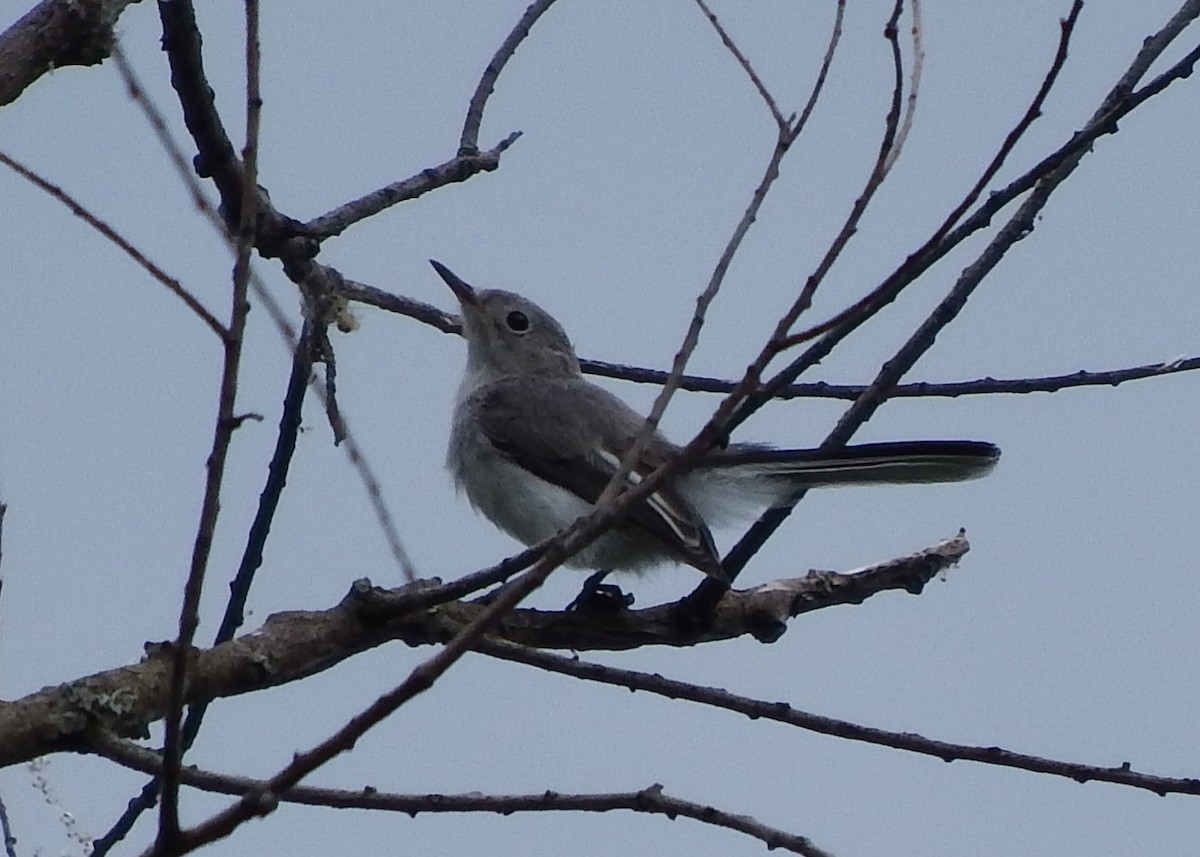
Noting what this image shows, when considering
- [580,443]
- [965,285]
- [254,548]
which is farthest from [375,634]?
[580,443]

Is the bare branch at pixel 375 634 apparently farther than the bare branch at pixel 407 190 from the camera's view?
No

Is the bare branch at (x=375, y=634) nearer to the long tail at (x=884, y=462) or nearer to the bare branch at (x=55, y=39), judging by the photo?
the long tail at (x=884, y=462)

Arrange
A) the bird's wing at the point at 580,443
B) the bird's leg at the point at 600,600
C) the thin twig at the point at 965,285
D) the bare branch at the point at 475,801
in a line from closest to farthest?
the bare branch at the point at 475,801 < the thin twig at the point at 965,285 < the bird's leg at the point at 600,600 < the bird's wing at the point at 580,443

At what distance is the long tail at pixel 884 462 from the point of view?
4105 mm

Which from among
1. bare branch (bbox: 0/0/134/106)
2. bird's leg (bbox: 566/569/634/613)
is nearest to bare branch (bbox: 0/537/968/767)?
bird's leg (bbox: 566/569/634/613)

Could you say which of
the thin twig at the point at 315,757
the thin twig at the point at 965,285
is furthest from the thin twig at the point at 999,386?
the thin twig at the point at 315,757

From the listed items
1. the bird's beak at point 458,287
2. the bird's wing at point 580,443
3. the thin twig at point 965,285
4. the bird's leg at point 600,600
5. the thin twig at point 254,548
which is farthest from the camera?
the bird's beak at point 458,287

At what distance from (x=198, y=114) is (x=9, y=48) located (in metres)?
0.45

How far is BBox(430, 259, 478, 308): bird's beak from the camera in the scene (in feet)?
22.4

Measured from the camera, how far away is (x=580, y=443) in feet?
18.6

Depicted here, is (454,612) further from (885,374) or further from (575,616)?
(885,374)

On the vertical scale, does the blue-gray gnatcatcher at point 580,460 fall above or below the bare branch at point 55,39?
above

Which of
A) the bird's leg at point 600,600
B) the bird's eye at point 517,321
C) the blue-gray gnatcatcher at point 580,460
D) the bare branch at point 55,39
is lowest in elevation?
the bird's leg at point 600,600

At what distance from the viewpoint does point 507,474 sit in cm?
557
